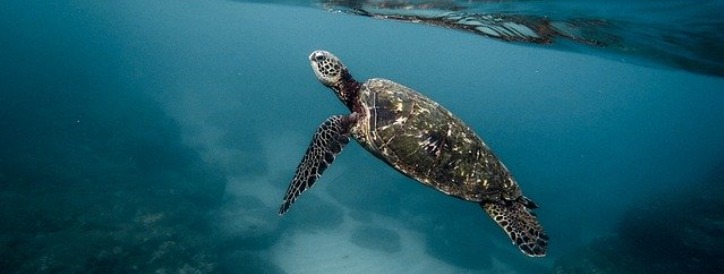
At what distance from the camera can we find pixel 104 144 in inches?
823

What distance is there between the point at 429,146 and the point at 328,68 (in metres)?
1.94

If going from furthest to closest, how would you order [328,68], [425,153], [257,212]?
1. [257,212]
2. [328,68]
3. [425,153]

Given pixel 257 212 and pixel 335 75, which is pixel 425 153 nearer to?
pixel 335 75

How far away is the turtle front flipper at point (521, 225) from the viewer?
17.1 ft

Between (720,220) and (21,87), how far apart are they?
50958 mm

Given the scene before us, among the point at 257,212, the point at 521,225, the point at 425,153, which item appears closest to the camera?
the point at 425,153

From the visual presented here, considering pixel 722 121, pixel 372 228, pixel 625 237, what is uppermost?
pixel 372 228

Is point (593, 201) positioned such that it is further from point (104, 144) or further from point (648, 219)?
point (104, 144)

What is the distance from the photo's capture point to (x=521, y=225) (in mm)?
5492

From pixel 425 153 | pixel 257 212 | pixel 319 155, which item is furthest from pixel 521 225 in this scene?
pixel 257 212

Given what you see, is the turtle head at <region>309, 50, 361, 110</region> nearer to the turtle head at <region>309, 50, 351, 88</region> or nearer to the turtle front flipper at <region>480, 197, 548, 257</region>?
the turtle head at <region>309, 50, 351, 88</region>

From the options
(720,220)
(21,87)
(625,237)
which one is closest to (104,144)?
(21,87)

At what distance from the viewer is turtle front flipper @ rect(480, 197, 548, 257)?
5.21m

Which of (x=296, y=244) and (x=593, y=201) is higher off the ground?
(x=296, y=244)
